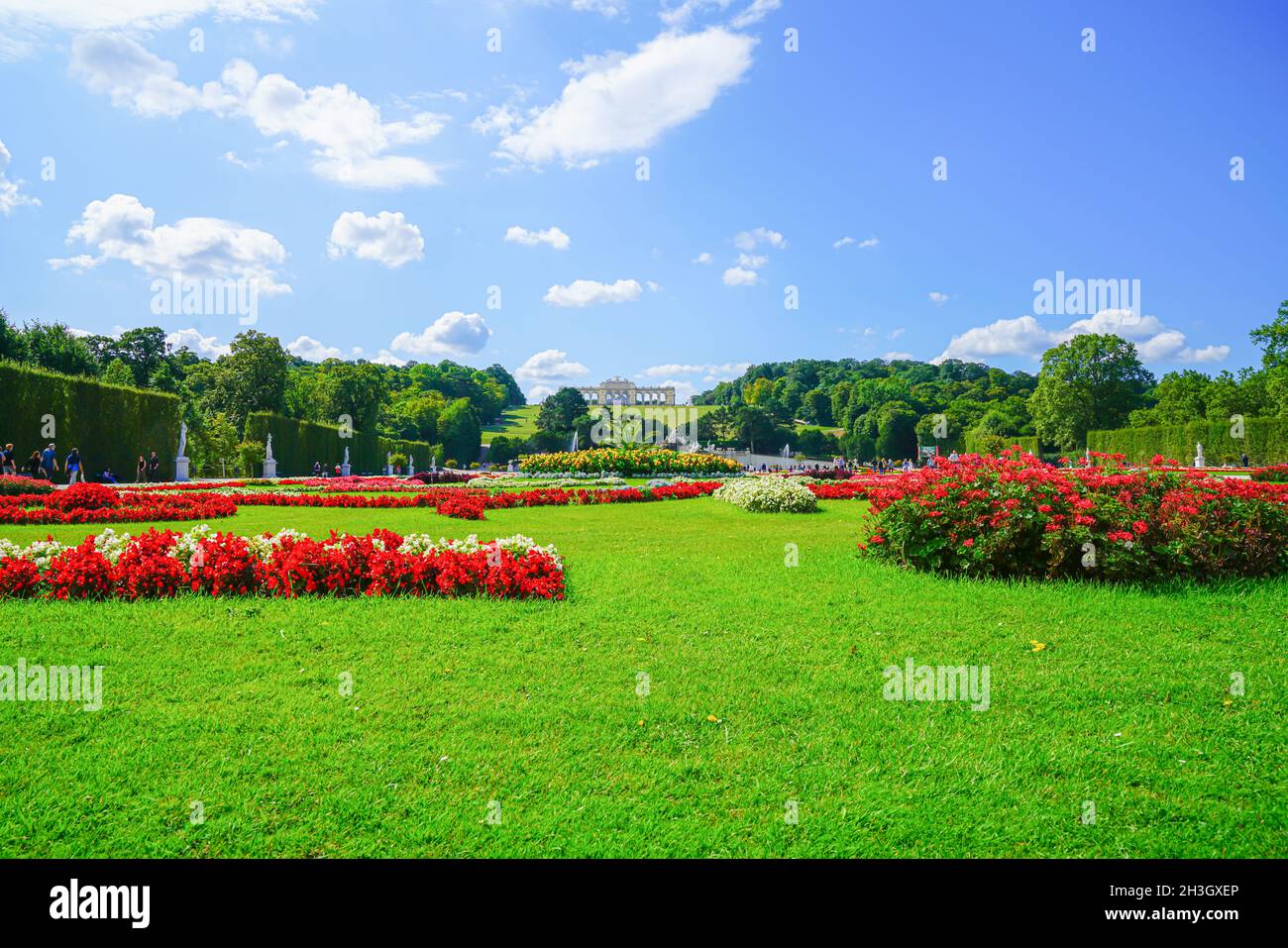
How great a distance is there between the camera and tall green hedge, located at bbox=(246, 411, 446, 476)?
40812mm

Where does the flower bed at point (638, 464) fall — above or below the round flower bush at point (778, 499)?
above

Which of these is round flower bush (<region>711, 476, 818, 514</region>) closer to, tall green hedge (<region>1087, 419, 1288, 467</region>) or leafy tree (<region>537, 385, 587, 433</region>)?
tall green hedge (<region>1087, 419, 1288, 467</region>)

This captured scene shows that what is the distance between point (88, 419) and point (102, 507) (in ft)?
55.3

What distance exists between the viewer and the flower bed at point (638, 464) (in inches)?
936

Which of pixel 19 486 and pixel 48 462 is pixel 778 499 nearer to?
pixel 19 486

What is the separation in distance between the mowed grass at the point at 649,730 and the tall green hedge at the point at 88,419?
23434 mm

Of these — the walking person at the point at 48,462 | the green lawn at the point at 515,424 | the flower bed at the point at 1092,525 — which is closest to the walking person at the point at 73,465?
the walking person at the point at 48,462

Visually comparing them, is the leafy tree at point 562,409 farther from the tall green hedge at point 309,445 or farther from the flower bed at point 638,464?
the flower bed at point 638,464

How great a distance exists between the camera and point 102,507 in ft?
42.2

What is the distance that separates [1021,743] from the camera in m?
3.49
